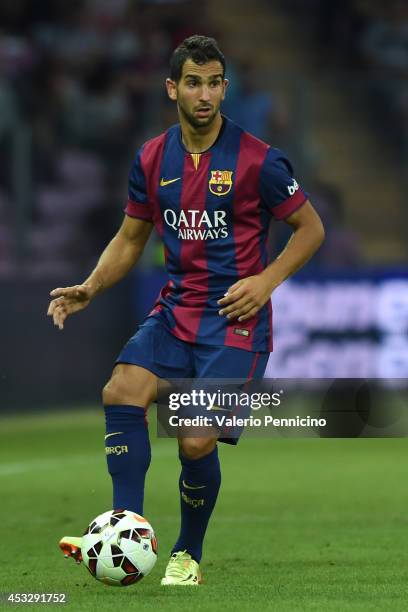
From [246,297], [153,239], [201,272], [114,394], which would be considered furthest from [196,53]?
[153,239]

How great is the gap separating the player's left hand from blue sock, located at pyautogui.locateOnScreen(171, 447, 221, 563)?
0.56 m

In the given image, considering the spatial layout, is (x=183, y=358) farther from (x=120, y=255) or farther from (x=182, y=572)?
(x=182, y=572)

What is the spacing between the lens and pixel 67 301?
594 cm

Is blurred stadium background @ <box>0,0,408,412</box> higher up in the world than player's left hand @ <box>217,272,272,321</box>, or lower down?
lower down

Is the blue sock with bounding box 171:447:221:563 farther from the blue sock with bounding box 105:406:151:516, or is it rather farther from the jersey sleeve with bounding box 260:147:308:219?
the jersey sleeve with bounding box 260:147:308:219

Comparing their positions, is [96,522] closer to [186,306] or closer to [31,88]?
[186,306]

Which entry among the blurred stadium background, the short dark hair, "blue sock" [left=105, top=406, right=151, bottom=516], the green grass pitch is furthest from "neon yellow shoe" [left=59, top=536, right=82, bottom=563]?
the blurred stadium background

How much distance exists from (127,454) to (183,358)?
0.44 meters

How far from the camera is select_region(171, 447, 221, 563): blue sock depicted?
232 inches

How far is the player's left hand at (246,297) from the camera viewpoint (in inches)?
224

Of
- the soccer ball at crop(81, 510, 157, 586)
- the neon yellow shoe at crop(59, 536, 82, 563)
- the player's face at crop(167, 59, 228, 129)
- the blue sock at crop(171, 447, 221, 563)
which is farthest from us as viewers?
the blue sock at crop(171, 447, 221, 563)

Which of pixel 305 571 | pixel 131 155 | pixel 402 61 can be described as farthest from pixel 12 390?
pixel 305 571

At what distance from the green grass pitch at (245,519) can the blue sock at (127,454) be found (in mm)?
335
